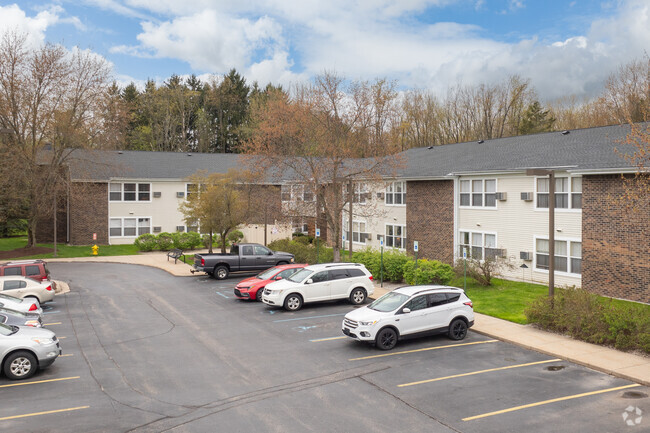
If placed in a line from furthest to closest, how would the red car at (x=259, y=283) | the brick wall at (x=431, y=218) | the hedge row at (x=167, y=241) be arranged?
the hedge row at (x=167, y=241) < the brick wall at (x=431, y=218) < the red car at (x=259, y=283)

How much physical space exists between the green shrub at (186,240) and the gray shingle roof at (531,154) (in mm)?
18410

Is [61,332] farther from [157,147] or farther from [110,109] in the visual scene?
[157,147]

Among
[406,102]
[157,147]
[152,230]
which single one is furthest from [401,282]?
[157,147]

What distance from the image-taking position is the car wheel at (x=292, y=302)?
19.8 meters

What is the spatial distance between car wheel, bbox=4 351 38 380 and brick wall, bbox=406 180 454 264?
22622 mm

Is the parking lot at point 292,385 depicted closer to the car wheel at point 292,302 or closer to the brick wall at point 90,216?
the car wheel at point 292,302

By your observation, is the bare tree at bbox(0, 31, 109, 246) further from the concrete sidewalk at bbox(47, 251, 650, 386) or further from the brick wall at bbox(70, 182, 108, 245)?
the concrete sidewalk at bbox(47, 251, 650, 386)

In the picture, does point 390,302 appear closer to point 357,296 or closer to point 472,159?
point 357,296

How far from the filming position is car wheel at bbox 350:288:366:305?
20.8 m

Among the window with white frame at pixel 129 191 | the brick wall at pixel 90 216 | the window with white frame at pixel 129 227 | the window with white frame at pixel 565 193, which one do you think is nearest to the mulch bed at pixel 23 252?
the brick wall at pixel 90 216

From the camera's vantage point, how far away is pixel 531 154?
26703 millimetres

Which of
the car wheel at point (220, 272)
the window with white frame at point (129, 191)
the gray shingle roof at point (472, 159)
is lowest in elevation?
the car wheel at point (220, 272)

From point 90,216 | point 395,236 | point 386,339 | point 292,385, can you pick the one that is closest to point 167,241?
point 90,216

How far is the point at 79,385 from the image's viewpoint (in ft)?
37.9
